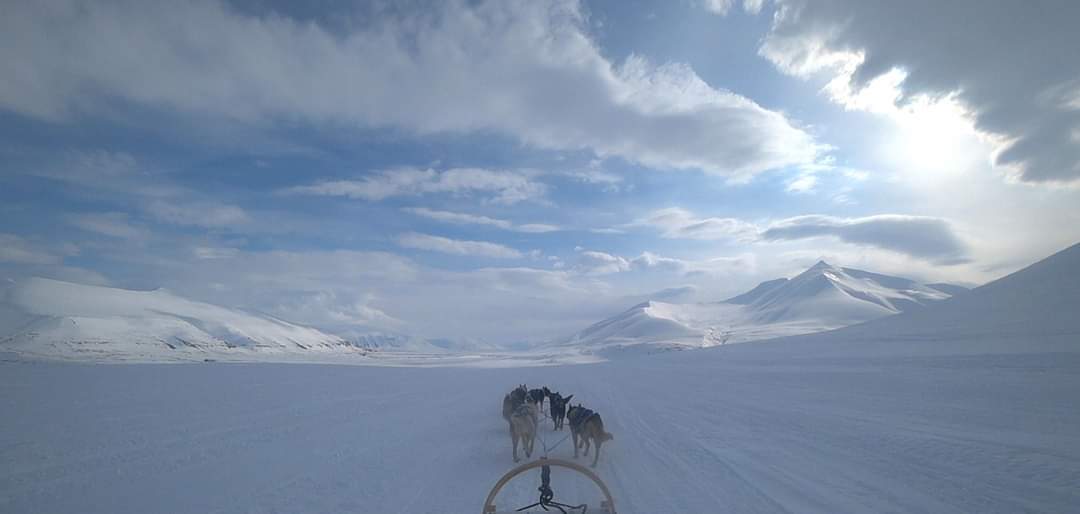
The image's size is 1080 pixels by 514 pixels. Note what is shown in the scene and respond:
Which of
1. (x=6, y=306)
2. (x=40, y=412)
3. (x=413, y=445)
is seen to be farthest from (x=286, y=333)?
(x=413, y=445)

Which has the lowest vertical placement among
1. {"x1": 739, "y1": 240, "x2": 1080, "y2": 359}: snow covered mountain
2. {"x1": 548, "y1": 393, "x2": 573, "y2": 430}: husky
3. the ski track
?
the ski track

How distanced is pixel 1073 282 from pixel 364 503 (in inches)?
1682

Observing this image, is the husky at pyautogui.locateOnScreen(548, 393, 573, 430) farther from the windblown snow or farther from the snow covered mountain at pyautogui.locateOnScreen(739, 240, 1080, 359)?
the snow covered mountain at pyautogui.locateOnScreen(739, 240, 1080, 359)

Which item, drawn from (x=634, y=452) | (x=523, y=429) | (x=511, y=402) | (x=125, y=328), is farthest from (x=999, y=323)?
(x=125, y=328)

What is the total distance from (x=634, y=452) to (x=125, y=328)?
122 m

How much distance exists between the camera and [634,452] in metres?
9.68

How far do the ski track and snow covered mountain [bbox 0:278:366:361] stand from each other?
6866 cm

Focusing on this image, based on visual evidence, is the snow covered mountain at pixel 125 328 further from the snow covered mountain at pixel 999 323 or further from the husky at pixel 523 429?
the snow covered mountain at pixel 999 323

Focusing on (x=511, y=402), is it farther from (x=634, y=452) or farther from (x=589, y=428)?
(x=589, y=428)

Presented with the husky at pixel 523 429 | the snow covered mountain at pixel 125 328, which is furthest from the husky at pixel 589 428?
the snow covered mountain at pixel 125 328

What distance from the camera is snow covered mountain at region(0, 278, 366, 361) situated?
247 ft

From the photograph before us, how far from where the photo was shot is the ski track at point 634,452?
6766 mm

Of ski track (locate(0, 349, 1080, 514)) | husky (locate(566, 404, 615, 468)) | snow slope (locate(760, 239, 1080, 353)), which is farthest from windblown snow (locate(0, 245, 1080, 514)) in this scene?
snow slope (locate(760, 239, 1080, 353))

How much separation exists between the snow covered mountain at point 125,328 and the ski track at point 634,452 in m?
68.7
